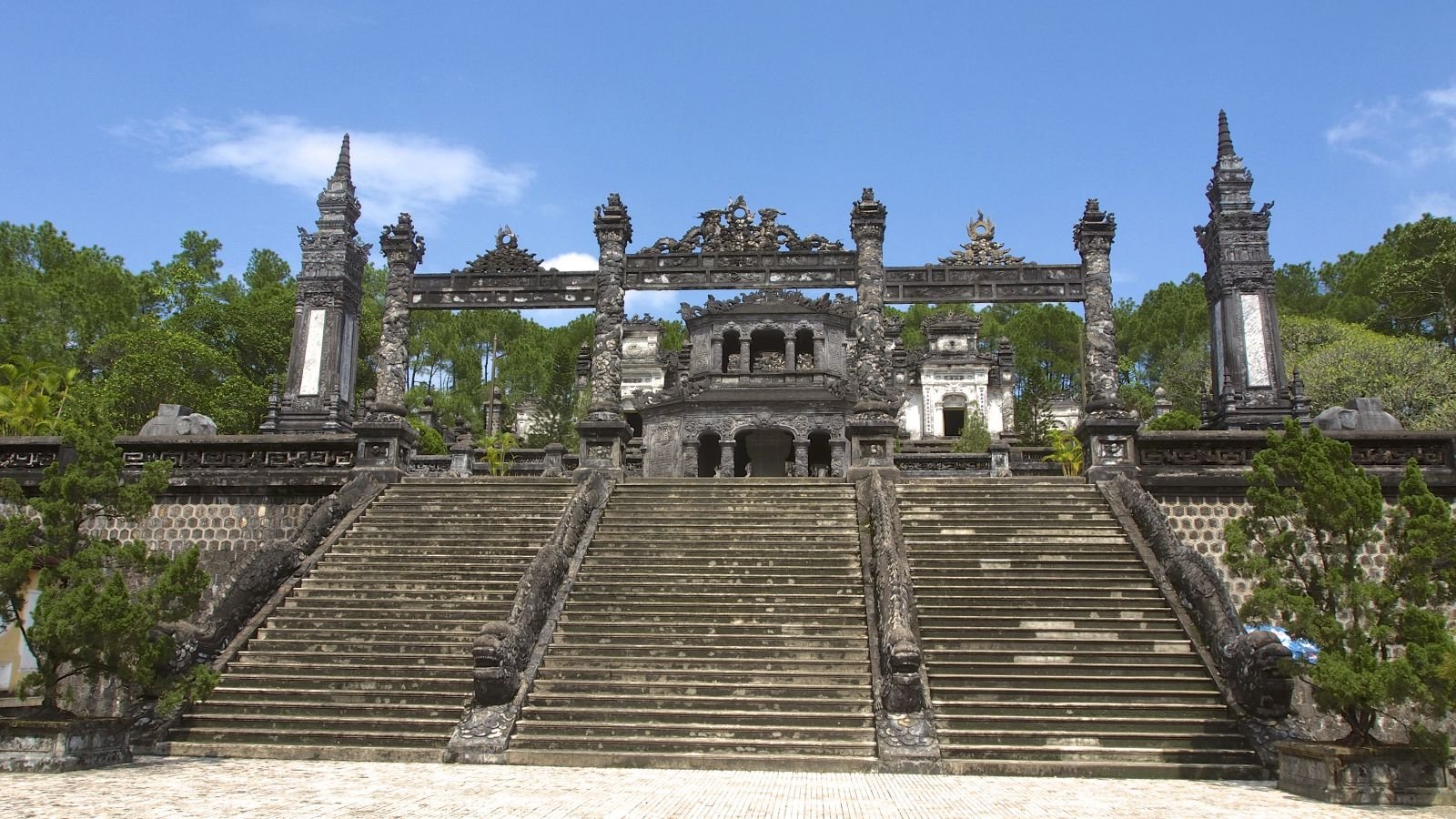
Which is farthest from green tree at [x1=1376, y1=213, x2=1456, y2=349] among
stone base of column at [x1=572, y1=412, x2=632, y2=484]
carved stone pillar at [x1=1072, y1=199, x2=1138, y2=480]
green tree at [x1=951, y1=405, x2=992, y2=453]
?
stone base of column at [x1=572, y1=412, x2=632, y2=484]

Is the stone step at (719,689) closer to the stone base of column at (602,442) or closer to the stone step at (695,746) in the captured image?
the stone step at (695,746)

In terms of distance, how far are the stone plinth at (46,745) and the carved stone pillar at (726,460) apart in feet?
69.4

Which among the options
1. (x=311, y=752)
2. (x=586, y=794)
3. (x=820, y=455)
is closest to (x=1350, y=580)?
(x=586, y=794)

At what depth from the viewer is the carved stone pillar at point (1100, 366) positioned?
52.5 ft

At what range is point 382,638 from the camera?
12.3 m

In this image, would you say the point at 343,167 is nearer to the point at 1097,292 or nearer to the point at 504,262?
the point at 504,262

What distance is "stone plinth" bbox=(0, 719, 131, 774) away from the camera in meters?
9.27

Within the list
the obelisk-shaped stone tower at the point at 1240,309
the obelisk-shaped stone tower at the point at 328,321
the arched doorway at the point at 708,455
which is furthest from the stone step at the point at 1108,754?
the arched doorway at the point at 708,455

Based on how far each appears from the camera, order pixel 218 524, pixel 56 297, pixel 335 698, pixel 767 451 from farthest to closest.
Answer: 1. pixel 56 297
2. pixel 767 451
3. pixel 218 524
4. pixel 335 698

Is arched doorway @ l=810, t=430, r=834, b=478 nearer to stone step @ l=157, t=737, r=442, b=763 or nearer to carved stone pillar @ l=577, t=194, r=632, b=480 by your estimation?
carved stone pillar @ l=577, t=194, r=632, b=480

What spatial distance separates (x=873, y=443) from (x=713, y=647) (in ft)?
22.8

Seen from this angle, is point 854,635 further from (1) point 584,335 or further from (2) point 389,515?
(1) point 584,335

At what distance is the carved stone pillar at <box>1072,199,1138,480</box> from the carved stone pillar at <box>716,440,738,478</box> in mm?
11959

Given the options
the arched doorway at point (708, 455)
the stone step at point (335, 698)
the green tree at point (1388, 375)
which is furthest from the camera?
the green tree at point (1388, 375)
